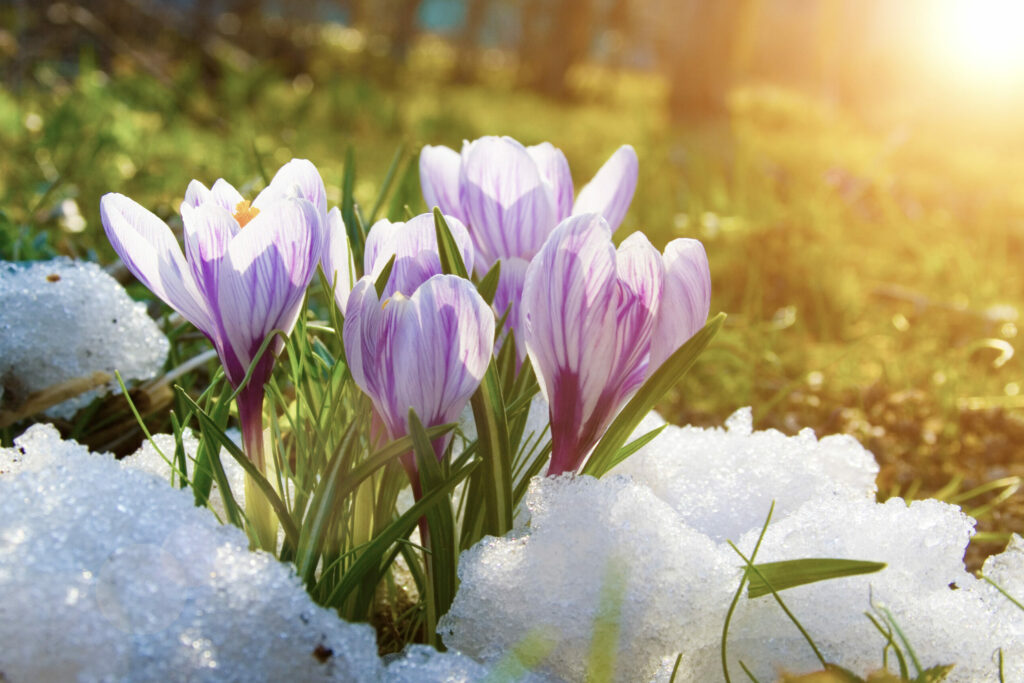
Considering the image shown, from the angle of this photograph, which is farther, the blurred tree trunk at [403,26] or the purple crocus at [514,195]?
the blurred tree trunk at [403,26]

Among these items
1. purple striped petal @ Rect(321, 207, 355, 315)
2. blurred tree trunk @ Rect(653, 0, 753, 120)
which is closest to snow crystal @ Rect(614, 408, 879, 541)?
purple striped petal @ Rect(321, 207, 355, 315)

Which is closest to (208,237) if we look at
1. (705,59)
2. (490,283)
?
(490,283)

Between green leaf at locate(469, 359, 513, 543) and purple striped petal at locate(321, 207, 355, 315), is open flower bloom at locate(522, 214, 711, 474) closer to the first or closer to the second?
green leaf at locate(469, 359, 513, 543)

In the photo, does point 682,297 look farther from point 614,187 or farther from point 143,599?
point 143,599

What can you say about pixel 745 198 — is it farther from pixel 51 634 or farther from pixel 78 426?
pixel 51 634

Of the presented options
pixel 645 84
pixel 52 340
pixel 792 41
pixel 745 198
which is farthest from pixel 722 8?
pixel 792 41

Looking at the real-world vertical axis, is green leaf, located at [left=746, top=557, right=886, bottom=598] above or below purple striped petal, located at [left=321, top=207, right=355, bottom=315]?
below

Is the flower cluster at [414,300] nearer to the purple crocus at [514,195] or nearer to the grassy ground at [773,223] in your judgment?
the purple crocus at [514,195]

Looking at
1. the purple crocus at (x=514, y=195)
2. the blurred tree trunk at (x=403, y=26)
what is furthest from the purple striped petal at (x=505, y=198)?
the blurred tree trunk at (x=403, y=26)
